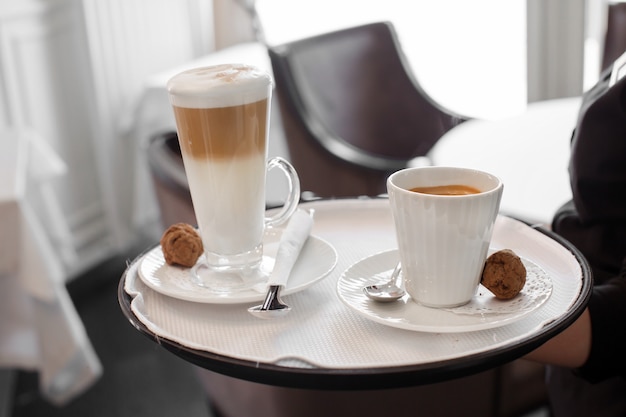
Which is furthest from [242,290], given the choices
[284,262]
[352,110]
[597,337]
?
[352,110]

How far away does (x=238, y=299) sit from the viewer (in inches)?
23.5

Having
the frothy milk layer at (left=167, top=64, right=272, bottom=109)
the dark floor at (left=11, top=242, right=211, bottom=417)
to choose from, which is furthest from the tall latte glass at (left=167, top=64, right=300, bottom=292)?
the dark floor at (left=11, top=242, right=211, bottom=417)

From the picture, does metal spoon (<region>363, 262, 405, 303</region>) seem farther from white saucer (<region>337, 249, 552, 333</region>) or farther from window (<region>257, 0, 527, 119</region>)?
window (<region>257, 0, 527, 119</region>)

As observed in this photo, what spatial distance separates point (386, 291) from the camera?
0.60 metres

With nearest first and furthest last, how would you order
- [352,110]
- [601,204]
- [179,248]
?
[179,248], [601,204], [352,110]

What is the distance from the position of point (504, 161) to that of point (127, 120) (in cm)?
152

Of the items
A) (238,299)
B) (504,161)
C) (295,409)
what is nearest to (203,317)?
(238,299)

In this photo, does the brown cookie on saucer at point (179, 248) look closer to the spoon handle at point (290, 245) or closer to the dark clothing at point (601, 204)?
the spoon handle at point (290, 245)

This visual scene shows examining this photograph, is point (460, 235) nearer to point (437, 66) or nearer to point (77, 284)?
point (77, 284)

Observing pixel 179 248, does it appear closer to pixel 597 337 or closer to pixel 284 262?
pixel 284 262

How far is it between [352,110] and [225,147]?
1.15 metres

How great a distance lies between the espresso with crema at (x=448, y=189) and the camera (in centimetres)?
60

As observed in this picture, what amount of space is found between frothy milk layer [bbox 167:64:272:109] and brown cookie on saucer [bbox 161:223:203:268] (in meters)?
0.12

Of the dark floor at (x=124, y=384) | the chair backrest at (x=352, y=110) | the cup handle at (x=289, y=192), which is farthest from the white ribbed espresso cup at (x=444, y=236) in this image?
the dark floor at (x=124, y=384)
